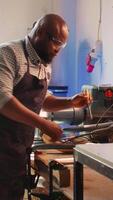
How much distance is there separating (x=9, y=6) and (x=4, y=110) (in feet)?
6.97

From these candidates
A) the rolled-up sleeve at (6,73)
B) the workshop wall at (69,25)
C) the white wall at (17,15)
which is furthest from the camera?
the white wall at (17,15)

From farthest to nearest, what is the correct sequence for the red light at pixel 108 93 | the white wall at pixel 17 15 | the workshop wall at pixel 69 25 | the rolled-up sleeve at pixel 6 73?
the white wall at pixel 17 15 < the workshop wall at pixel 69 25 < the red light at pixel 108 93 < the rolled-up sleeve at pixel 6 73

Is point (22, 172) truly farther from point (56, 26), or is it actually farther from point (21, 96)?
point (56, 26)

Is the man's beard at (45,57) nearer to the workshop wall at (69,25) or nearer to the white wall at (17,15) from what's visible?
the workshop wall at (69,25)

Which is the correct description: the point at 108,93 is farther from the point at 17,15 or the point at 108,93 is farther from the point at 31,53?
the point at 17,15

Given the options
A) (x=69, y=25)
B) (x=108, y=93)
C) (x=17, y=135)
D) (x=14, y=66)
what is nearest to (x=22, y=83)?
(x=14, y=66)

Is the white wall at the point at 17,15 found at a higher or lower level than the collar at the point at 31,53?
higher

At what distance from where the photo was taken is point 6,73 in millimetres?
1435

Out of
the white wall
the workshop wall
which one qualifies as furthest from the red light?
the white wall

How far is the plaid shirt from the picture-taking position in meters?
1.42

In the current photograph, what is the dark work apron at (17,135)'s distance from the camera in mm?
1528

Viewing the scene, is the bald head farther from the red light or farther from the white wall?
the white wall

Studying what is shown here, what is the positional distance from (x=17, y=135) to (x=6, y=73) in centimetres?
26

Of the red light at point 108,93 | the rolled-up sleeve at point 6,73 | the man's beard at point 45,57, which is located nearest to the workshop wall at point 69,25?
the red light at point 108,93
